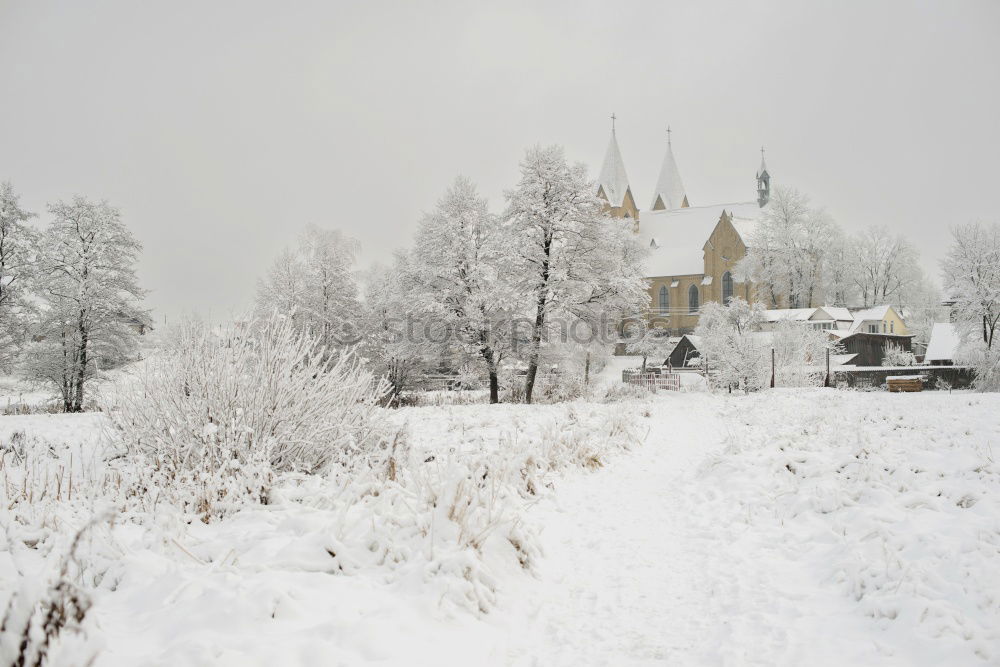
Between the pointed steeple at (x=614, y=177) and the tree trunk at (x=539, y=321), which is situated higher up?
the pointed steeple at (x=614, y=177)

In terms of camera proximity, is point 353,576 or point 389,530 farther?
point 389,530

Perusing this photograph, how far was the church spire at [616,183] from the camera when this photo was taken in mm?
64625

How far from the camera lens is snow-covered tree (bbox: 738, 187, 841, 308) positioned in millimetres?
50062

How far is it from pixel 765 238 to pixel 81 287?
172 feet

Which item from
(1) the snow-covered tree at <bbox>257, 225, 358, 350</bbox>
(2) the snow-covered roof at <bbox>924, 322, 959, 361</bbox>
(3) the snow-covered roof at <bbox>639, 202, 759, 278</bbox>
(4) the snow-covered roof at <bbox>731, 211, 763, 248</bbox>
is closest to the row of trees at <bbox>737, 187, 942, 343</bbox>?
(4) the snow-covered roof at <bbox>731, 211, 763, 248</bbox>

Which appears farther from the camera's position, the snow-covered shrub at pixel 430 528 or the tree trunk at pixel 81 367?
the tree trunk at pixel 81 367

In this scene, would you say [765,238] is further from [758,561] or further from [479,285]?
[758,561]

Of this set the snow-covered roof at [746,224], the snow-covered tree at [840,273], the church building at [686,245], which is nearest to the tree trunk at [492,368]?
the church building at [686,245]

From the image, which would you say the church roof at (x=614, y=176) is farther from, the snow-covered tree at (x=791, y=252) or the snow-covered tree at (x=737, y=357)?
the snow-covered tree at (x=737, y=357)

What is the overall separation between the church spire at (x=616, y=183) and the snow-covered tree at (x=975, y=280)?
34319 mm

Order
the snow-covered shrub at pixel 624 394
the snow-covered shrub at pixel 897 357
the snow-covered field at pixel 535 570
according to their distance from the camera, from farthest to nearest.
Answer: the snow-covered shrub at pixel 897 357 < the snow-covered shrub at pixel 624 394 < the snow-covered field at pixel 535 570

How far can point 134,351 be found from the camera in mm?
23062

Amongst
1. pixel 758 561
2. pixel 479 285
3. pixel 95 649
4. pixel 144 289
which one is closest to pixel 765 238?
pixel 479 285

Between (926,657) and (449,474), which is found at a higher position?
(449,474)
